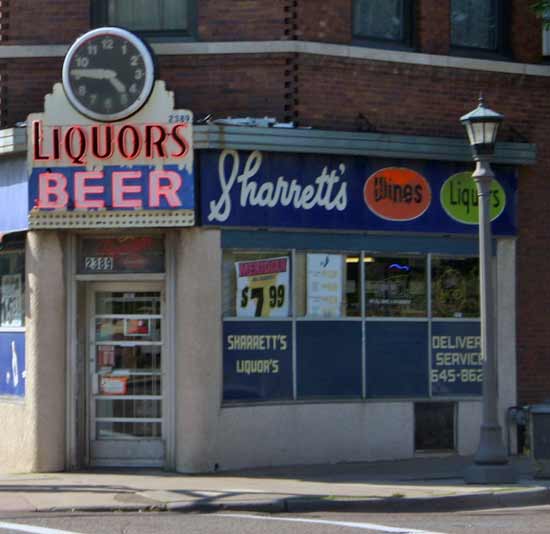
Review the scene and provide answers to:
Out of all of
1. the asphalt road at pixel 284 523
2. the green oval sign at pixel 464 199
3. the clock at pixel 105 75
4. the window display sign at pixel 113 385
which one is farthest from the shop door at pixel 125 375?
the green oval sign at pixel 464 199

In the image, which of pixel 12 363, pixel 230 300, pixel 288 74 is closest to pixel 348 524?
pixel 230 300

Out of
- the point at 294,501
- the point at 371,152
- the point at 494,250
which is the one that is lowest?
the point at 294,501

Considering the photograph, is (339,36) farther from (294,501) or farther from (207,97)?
(294,501)

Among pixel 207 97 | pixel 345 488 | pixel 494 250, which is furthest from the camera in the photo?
pixel 494 250

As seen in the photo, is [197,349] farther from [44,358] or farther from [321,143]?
[321,143]

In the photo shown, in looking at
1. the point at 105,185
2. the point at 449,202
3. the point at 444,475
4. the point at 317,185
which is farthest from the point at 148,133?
the point at 444,475

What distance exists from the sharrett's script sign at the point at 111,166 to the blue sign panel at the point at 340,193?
0.37m

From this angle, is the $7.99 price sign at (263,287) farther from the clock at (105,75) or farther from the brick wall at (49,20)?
the brick wall at (49,20)

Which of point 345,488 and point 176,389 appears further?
point 176,389

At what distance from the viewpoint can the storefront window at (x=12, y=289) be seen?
656 inches

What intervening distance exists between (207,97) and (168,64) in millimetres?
642

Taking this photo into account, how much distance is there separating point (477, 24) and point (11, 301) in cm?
731

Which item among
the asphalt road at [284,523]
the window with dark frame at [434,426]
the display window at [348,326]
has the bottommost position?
the asphalt road at [284,523]

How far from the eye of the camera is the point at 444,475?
15.2 metres
